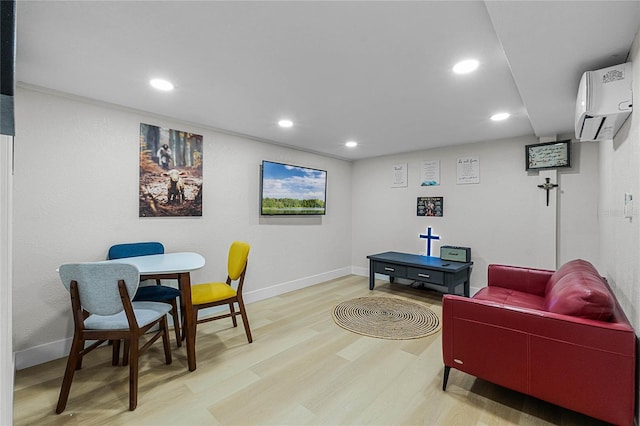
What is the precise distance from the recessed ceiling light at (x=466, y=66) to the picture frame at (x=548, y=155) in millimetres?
2253

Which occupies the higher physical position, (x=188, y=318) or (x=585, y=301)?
(x=585, y=301)

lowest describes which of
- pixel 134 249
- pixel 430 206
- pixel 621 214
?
pixel 134 249

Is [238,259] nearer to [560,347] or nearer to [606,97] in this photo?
[560,347]

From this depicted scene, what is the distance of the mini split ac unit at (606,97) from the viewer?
5.43 ft

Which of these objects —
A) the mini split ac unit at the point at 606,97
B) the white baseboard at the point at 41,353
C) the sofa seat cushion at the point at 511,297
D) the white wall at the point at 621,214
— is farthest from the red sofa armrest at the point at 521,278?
the white baseboard at the point at 41,353

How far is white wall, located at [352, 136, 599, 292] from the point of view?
339 cm

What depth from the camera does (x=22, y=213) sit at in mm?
2311

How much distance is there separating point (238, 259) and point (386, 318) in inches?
71.9

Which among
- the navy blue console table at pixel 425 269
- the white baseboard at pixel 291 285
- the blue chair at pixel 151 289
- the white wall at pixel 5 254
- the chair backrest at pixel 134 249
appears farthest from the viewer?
the white baseboard at pixel 291 285

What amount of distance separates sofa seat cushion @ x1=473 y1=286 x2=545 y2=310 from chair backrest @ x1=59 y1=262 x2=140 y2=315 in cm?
253

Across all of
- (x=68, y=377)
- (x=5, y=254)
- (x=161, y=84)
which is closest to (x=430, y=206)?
(x=161, y=84)

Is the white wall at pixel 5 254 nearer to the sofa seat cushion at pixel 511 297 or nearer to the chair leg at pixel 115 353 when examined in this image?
the chair leg at pixel 115 353

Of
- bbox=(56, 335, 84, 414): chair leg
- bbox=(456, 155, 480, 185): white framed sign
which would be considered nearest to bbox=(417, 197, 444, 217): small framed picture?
bbox=(456, 155, 480, 185): white framed sign

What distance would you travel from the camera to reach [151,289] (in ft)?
8.61
